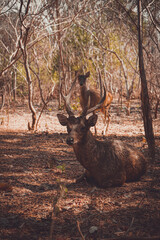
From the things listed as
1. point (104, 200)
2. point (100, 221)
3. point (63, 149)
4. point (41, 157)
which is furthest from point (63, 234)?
point (63, 149)

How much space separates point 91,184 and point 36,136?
429cm

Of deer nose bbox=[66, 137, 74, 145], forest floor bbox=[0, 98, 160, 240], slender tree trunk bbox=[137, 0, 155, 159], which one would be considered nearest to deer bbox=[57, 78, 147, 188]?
deer nose bbox=[66, 137, 74, 145]

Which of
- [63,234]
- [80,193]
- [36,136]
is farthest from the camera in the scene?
[36,136]

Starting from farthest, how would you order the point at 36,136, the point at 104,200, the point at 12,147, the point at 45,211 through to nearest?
the point at 36,136 → the point at 12,147 → the point at 104,200 → the point at 45,211

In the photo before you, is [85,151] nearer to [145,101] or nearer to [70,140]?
[70,140]

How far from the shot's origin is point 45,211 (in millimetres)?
3174

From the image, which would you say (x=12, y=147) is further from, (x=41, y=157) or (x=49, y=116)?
(x=49, y=116)

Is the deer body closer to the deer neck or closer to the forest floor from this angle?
the deer neck

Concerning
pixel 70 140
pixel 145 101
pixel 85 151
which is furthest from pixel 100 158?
pixel 145 101

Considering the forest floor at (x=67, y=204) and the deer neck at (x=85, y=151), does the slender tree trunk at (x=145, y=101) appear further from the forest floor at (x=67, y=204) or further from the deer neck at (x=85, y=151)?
the deer neck at (x=85, y=151)

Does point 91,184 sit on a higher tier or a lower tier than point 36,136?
lower

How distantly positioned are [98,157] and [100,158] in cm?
4

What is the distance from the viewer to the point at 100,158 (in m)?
3.93

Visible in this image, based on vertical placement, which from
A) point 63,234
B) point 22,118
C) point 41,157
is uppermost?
point 22,118
